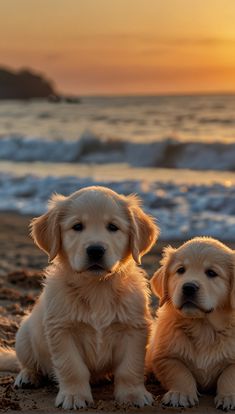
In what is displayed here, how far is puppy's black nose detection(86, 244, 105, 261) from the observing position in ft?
13.1

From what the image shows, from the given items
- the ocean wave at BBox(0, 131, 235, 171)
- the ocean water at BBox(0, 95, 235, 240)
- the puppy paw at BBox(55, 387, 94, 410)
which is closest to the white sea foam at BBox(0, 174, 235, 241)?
the ocean water at BBox(0, 95, 235, 240)

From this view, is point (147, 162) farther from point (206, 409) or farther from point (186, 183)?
point (206, 409)

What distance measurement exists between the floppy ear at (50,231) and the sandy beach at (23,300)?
838mm

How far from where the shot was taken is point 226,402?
4137mm

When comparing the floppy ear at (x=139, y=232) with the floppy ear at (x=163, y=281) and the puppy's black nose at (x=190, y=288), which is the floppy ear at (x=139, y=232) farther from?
the puppy's black nose at (x=190, y=288)

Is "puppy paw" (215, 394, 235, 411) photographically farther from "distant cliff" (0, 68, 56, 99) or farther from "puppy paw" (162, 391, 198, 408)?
"distant cliff" (0, 68, 56, 99)

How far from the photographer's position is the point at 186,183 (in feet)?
47.7

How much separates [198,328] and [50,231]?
1031 mm

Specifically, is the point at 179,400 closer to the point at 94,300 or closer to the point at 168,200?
the point at 94,300

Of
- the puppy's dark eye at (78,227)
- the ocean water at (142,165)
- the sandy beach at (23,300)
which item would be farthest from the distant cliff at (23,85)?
the puppy's dark eye at (78,227)

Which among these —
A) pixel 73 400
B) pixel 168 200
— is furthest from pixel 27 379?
pixel 168 200

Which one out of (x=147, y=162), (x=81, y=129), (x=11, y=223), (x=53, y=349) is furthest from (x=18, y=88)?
(x=53, y=349)

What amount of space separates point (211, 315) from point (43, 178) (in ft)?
37.7

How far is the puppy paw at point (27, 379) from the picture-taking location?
4.64 metres
